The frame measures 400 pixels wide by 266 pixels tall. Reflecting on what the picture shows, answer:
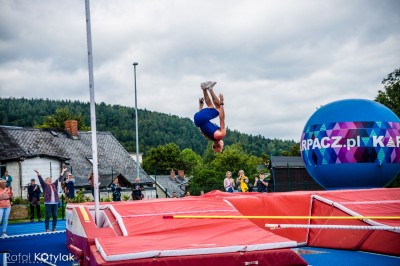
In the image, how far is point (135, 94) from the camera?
2459cm

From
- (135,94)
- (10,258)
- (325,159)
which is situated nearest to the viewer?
(10,258)

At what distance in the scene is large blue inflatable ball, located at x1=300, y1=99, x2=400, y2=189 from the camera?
1043 cm

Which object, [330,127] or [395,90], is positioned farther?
[395,90]

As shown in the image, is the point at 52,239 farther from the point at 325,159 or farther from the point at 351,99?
the point at 351,99

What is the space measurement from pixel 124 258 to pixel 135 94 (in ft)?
67.0

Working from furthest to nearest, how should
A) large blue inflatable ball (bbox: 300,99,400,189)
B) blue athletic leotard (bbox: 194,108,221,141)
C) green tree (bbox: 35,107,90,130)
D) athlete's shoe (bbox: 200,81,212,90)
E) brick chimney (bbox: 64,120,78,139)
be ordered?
1. green tree (bbox: 35,107,90,130)
2. brick chimney (bbox: 64,120,78,139)
3. large blue inflatable ball (bbox: 300,99,400,189)
4. blue athletic leotard (bbox: 194,108,221,141)
5. athlete's shoe (bbox: 200,81,212,90)

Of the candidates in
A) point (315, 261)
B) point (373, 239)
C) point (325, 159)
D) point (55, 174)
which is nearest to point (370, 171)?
point (325, 159)

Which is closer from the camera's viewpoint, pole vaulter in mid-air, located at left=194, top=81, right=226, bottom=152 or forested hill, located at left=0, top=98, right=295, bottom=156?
pole vaulter in mid-air, located at left=194, top=81, right=226, bottom=152

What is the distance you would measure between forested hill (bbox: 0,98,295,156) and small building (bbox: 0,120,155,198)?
1294 inches

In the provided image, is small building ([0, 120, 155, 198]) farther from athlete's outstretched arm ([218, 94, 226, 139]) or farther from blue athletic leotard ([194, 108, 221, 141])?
athlete's outstretched arm ([218, 94, 226, 139])

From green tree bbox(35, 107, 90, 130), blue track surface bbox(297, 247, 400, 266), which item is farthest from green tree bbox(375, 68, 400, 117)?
green tree bbox(35, 107, 90, 130)

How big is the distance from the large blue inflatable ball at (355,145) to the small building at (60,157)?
1894 centimetres

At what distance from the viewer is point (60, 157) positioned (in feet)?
102

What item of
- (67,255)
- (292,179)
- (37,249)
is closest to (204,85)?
(67,255)
